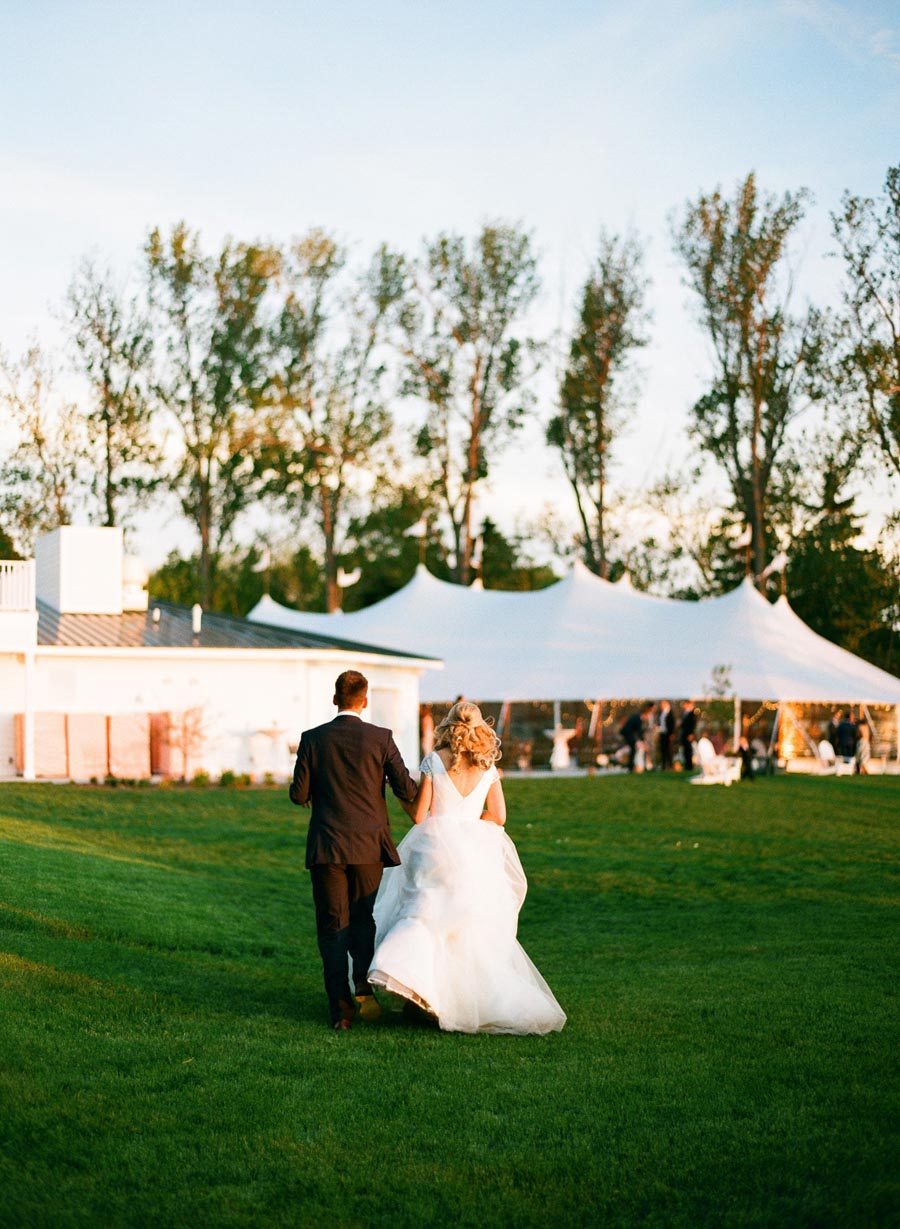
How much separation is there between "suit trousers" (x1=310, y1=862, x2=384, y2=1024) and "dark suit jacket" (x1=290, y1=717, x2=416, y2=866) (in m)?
0.09

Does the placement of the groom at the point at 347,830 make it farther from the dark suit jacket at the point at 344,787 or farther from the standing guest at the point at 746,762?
the standing guest at the point at 746,762

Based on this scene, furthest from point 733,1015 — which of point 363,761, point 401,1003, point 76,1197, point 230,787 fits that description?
point 230,787

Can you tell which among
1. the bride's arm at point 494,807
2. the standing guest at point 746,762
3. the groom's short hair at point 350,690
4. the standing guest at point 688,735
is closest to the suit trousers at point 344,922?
the bride's arm at point 494,807

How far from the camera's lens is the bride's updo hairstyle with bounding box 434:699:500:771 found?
7234mm

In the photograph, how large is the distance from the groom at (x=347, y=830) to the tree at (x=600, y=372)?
38048 mm

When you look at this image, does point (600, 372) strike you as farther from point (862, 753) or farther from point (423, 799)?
point (423, 799)

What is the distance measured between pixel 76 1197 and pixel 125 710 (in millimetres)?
22419

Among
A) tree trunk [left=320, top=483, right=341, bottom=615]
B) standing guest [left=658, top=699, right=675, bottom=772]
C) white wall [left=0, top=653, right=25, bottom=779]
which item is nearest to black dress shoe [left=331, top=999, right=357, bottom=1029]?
white wall [left=0, top=653, right=25, bottom=779]

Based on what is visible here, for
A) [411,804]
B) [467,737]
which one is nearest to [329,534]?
[411,804]

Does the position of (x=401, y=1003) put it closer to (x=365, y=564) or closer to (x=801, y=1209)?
(x=801, y=1209)

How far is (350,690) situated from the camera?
7109 mm

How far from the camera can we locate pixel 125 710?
1030 inches

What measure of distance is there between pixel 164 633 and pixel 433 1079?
2249 centimetres

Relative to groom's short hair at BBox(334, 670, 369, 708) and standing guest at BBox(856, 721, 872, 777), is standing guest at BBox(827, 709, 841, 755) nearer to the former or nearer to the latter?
standing guest at BBox(856, 721, 872, 777)
